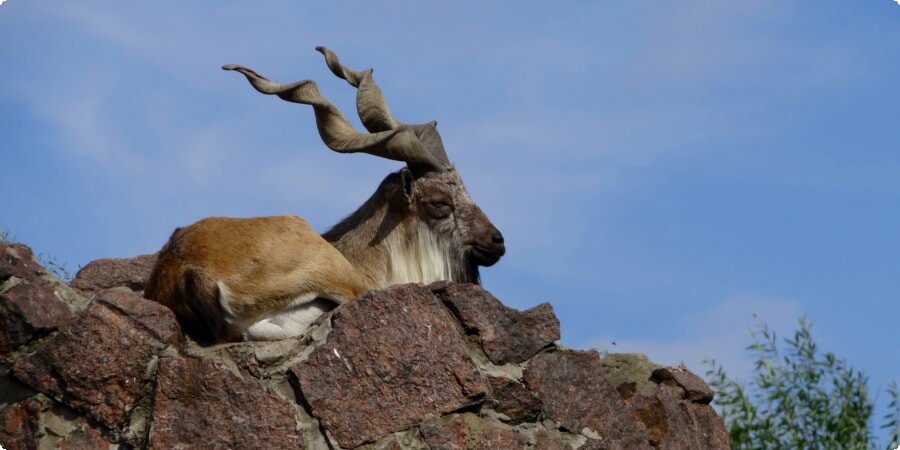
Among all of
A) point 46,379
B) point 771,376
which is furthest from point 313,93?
point 771,376

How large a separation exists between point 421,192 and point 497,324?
91.4 inches

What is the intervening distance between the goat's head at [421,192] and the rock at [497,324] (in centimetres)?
196

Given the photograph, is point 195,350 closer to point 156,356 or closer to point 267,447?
point 156,356

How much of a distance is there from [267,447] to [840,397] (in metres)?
5.33

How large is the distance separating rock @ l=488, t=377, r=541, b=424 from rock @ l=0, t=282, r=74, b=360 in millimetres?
1984

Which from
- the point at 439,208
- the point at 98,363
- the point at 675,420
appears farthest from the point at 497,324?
the point at 439,208

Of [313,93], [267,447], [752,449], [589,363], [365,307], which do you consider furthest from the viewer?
[752,449]

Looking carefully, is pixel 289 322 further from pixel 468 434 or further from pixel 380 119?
pixel 380 119

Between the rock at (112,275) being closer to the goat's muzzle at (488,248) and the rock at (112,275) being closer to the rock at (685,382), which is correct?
the goat's muzzle at (488,248)

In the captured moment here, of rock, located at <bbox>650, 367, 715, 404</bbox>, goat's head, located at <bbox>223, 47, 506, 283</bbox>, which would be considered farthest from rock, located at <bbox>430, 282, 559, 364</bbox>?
goat's head, located at <bbox>223, 47, 506, 283</bbox>

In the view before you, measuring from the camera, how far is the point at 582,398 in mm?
6715

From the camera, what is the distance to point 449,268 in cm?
871

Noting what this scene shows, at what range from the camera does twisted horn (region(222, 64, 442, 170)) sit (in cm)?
810

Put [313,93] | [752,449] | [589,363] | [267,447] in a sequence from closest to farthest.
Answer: [267,447] < [589,363] < [313,93] < [752,449]
